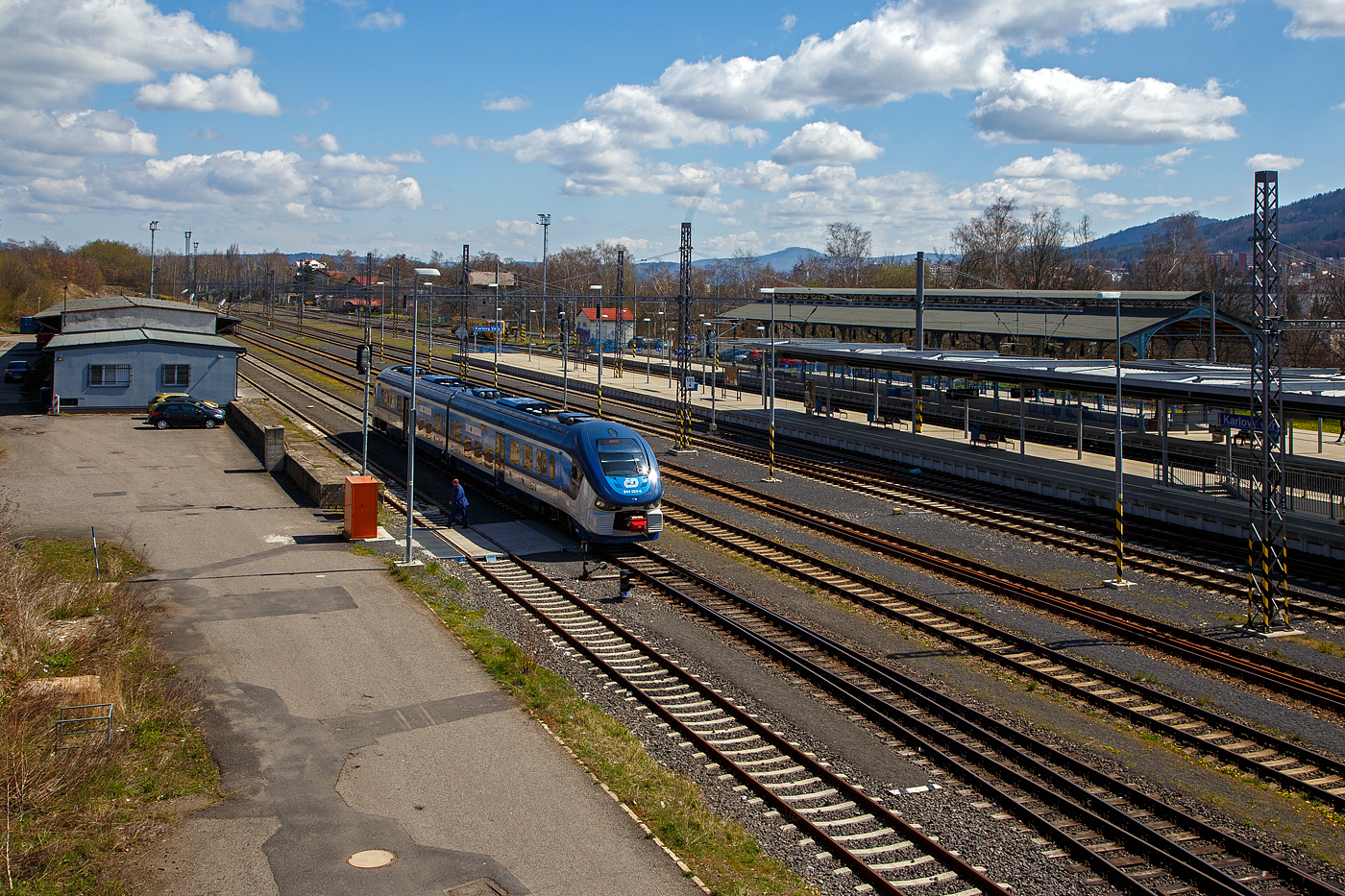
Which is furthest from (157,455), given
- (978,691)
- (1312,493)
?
(1312,493)

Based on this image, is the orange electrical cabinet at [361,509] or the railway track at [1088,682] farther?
the orange electrical cabinet at [361,509]

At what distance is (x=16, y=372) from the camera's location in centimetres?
5772

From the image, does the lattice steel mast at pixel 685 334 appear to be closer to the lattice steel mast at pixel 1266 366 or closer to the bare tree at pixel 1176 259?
the lattice steel mast at pixel 1266 366

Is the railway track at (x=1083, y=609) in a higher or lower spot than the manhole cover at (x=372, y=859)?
higher

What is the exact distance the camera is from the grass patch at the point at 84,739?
9.40m

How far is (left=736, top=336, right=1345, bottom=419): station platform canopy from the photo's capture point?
25.5 m

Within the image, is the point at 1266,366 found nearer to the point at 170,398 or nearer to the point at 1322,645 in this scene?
the point at 1322,645

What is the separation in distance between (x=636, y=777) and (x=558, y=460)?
13854 mm

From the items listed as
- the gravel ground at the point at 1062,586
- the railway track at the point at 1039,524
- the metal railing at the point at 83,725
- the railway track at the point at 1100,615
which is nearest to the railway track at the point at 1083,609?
the railway track at the point at 1100,615

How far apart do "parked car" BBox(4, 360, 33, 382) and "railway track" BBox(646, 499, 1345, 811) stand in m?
51.2

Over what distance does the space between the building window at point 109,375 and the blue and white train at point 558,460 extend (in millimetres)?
21881

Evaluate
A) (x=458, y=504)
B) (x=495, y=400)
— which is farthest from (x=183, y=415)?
(x=458, y=504)

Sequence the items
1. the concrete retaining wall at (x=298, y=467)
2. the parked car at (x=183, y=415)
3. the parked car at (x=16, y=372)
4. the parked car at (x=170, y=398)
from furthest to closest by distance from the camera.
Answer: the parked car at (x=16, y=372)
the parked car at (x=170, y=398)
the parked car at (x=183, y=415)
the concrete retaining wall at (x=298, y=467)

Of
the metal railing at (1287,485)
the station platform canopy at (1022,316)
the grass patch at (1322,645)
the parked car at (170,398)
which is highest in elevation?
the station platform canopy at (1022,316)
